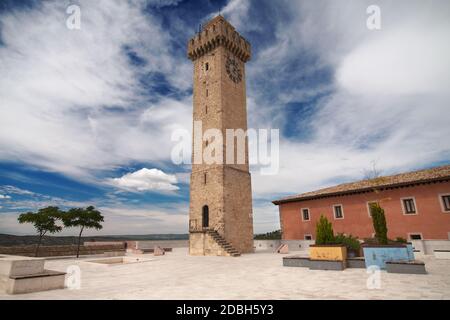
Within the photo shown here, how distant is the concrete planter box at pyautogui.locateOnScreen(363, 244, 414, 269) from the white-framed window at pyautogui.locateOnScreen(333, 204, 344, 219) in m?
13.2

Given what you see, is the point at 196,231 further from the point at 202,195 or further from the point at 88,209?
the point at 88,209

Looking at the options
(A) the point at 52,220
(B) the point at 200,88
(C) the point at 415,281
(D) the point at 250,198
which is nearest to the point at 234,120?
(B) the point at 200,88

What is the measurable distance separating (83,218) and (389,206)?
78.1 feet

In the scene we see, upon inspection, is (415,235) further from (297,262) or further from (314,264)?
(314,264)

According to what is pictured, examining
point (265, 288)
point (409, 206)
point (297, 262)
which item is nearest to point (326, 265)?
point (297, 262)

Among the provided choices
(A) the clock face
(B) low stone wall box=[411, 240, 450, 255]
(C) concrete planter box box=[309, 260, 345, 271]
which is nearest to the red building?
(B) low stone wall box=[411, 240, 450, 255]

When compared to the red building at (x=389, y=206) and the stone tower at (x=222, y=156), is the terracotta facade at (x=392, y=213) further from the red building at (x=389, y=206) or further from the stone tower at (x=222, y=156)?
the stone tower at (x=222, y=156)

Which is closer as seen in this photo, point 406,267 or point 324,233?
point 406,267

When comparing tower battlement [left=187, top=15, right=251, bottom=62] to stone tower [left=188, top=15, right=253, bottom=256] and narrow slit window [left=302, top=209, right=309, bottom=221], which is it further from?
narrow slit window [left=302, top=209, right=309, bottom=221]

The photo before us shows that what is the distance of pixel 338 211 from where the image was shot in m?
22.9

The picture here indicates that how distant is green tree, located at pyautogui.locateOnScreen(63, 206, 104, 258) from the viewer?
18.0 m
